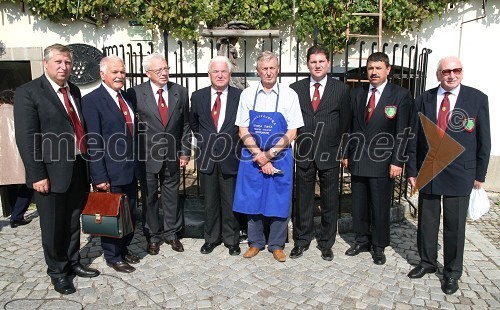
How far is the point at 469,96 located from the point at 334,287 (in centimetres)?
195

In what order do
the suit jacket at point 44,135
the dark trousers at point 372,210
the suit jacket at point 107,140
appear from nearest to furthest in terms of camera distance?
the suit jacket at point 44,135, the suit jacket at point 107,140, the dark trousers at point 372,210

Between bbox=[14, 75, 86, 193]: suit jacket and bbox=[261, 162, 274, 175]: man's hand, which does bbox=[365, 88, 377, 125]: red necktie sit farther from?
bbox=[14, 75, 86, 193]: suit jacket

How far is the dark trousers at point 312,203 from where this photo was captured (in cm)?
393

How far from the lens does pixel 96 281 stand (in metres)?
3.55

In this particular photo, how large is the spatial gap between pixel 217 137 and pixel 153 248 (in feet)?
4.34

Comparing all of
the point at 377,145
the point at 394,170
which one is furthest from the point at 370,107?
the point at 394,170

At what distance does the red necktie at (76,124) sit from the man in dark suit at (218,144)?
3.55 ft

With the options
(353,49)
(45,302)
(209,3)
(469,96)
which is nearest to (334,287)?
(469,96)

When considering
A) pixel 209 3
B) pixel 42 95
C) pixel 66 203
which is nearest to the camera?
pixel 42 95

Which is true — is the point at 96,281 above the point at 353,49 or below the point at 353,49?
below

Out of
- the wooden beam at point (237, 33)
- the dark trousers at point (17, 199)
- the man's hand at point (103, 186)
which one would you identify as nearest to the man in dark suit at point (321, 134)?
the man's hand at point (103, 186)

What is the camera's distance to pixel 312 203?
4.03 m

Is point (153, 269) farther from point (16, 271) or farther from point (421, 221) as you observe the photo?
point (421, 221)

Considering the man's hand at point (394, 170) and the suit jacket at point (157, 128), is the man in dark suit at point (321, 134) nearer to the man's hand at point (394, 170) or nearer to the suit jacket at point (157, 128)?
the man's hand at point (394, 170)
